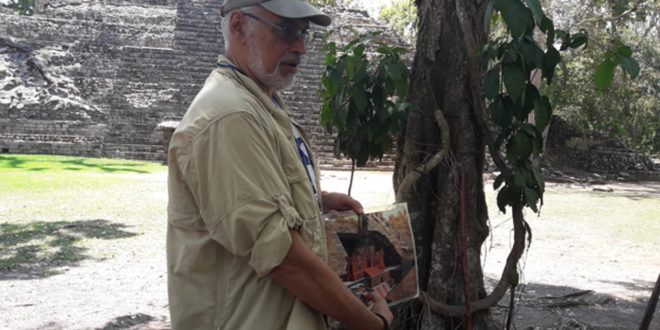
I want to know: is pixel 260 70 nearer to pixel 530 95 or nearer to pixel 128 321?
pixel 530 95

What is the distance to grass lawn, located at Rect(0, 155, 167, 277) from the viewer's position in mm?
5437

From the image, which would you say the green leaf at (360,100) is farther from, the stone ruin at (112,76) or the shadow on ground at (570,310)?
the stone ruin at (112,76)

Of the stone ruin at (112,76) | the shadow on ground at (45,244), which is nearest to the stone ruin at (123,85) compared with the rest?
the stone ruin at (112,76)

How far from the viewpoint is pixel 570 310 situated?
14.1 feet

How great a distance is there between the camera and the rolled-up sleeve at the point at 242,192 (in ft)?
4.31

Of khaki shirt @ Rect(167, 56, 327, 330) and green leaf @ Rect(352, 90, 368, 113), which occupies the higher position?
green leaf @ Rect(352, 90, 368, 113)

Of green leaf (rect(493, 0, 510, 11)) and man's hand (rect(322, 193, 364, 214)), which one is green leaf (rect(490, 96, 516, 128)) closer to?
green leaf (rect(493, 0, 510, 11))

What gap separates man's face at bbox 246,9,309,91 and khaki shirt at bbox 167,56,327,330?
0.08 metres

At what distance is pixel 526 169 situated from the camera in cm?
273

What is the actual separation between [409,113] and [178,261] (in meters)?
1.88

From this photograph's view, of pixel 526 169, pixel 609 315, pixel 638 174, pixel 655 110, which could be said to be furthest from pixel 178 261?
pixel 655 110

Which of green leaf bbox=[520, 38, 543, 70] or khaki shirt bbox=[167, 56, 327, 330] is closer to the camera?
khaki shirt bbox=[167, 56, 327, 330]

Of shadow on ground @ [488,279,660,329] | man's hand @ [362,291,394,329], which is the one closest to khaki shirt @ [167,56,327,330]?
man's hand @ [362,291,394,329]

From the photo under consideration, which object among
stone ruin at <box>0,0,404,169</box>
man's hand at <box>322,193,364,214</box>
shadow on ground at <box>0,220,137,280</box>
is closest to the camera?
man's hand at <box>322,193,364,214</box>
